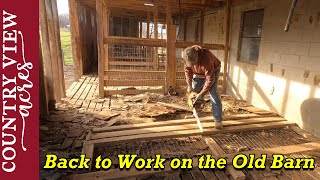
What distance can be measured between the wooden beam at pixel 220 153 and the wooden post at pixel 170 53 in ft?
10.3

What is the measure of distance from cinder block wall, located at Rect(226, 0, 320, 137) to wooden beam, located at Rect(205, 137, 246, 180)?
7.10 feet

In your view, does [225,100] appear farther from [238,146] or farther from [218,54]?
[238,146]

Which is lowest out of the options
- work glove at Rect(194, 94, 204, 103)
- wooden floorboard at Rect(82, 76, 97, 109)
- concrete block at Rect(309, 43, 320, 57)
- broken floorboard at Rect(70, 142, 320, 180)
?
broken floorboard at Rect(70, 142, 320, 180)

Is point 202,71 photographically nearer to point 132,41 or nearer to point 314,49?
point 314,49

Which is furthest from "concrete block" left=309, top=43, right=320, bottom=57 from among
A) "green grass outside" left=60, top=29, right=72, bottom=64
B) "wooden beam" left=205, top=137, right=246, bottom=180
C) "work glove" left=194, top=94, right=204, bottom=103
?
"green grass outside" left=60, top=29, right=72, bottom=64

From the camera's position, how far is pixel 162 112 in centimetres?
534

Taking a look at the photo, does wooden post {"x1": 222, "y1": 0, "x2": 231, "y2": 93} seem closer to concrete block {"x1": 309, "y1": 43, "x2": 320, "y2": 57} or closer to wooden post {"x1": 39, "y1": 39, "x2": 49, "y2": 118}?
Result: concrete block {"x1": 309, "y1": 43, "x2": 320, "y2": 57}

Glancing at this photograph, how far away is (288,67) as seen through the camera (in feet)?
16.5

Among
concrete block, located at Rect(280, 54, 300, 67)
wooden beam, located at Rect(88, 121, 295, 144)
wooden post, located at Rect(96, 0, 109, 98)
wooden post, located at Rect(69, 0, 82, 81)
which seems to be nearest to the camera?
wooden beam, located at Rect(88, 121, 295, 144)

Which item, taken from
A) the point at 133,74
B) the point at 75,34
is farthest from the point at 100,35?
the point at 75,34

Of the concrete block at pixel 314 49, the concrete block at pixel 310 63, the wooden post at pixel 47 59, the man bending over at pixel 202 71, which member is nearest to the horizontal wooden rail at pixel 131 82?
the wooden post at pixel 47 59

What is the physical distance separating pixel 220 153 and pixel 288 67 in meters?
2.82

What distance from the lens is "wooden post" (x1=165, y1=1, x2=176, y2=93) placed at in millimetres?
6681

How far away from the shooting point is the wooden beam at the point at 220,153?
2979mm
